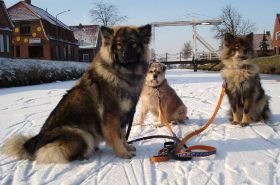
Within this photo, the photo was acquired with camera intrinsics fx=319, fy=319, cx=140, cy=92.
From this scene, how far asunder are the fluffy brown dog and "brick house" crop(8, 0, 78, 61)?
38.9 m

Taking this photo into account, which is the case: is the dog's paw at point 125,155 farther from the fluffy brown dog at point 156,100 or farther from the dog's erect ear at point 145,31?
the fluffy brown dog at point 156,100

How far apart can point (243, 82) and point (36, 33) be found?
A: 4140 centimetres

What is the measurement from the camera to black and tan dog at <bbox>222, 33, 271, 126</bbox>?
6.61m

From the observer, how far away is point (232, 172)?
3.85m

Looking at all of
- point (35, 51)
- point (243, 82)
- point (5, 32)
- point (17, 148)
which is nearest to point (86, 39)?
point (35, 51)

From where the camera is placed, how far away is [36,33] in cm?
4378

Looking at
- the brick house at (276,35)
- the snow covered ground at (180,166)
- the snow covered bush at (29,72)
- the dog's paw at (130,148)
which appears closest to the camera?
the snow covered ground at (180,166)

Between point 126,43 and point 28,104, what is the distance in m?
7.24

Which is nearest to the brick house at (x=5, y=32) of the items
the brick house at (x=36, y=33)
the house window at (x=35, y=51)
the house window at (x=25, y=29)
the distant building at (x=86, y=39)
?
the brick house at (x=36, y=33)

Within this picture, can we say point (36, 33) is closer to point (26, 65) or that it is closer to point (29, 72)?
point (26, 65)

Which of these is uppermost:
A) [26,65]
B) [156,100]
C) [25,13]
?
[25,13]

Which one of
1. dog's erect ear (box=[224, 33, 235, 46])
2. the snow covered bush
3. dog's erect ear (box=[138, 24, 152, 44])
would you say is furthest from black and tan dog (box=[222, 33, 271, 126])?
the snow covered bush

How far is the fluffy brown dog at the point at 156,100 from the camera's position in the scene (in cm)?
707

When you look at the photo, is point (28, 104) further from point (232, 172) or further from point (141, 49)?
point (232, 172)
